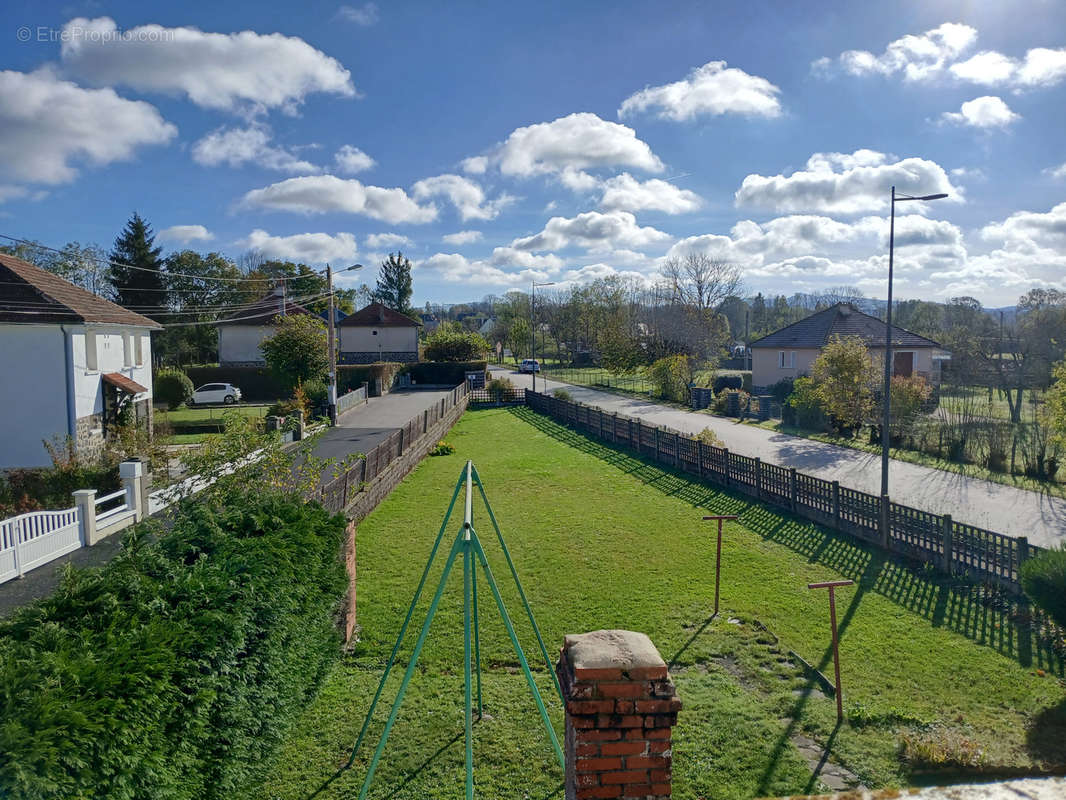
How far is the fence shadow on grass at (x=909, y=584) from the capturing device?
29.6 ft

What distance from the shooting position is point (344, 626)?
889cm

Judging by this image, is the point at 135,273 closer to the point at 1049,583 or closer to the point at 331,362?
the point at 331,362

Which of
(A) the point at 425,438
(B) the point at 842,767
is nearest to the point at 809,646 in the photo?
(B) the point at 842,767

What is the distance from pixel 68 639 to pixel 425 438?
20.3 meters

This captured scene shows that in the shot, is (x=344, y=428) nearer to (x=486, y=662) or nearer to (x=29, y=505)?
(x=29, y=505)

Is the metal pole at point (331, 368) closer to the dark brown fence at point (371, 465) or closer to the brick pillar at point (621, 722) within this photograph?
the dark brown fence at point (371, 465)

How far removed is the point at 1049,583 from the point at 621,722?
7.27 meters

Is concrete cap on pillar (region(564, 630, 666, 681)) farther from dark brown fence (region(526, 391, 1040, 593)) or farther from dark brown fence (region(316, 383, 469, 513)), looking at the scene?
dark brown fence (region(526, 391, 1040, 593))

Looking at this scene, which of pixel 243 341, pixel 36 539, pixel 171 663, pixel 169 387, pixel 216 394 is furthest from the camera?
pixel 243 341

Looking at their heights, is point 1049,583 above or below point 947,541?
above

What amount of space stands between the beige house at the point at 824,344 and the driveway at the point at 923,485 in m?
12.2

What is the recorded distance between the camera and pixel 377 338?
53000mm

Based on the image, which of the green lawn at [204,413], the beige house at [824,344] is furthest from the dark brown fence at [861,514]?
the beige house at [824,344]

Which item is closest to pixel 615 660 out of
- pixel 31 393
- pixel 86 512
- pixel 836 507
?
pixel 836 507
